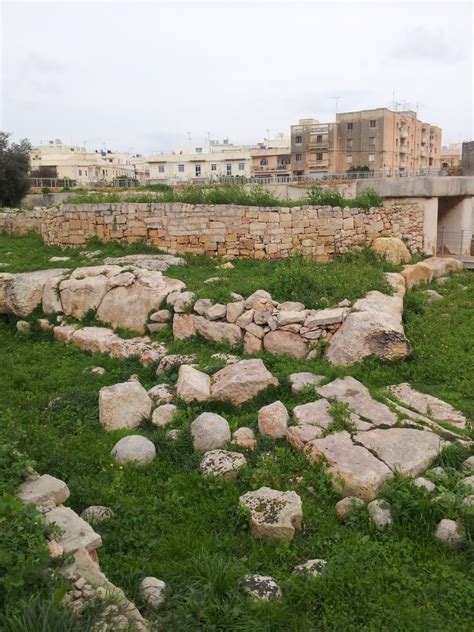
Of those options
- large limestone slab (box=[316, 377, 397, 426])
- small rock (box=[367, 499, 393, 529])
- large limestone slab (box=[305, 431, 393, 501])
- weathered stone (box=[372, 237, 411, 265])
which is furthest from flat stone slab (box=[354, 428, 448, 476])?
weathered stone (box=[372, 237, 411, 265])

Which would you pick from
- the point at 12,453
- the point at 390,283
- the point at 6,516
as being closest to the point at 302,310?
the point at 390,283

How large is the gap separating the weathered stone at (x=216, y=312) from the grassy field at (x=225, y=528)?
842 mm

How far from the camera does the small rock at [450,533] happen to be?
4.18 m

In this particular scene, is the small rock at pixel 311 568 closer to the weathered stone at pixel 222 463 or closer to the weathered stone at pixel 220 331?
the weathered stone at pixel 222 463

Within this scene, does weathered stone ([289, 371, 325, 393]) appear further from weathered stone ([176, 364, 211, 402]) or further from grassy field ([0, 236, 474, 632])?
weathered stone ([176, 364, 211, 402])

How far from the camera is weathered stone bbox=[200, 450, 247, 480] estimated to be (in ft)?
16.5

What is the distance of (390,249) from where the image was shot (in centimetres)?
1134

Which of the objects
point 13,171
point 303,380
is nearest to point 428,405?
point 303,380

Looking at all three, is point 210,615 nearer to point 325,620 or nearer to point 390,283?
point 325,620

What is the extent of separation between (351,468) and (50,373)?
177 inches

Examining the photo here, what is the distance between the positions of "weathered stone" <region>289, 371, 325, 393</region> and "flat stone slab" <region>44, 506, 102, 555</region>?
9.97 ft

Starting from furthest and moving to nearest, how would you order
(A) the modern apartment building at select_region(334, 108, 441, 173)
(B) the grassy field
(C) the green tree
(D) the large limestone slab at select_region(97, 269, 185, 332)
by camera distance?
(A) the modern apartment building at select_region(334, 108, 441, 173) < (C) the green tree < (D) the large limestone slab at select_region(97, 269, 185, 332) < (B) the grassy field

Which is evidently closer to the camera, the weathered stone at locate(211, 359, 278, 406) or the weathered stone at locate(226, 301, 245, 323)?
the weathered stone at locate(211, 359, 278, 406)

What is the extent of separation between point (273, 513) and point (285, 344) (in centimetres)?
340
